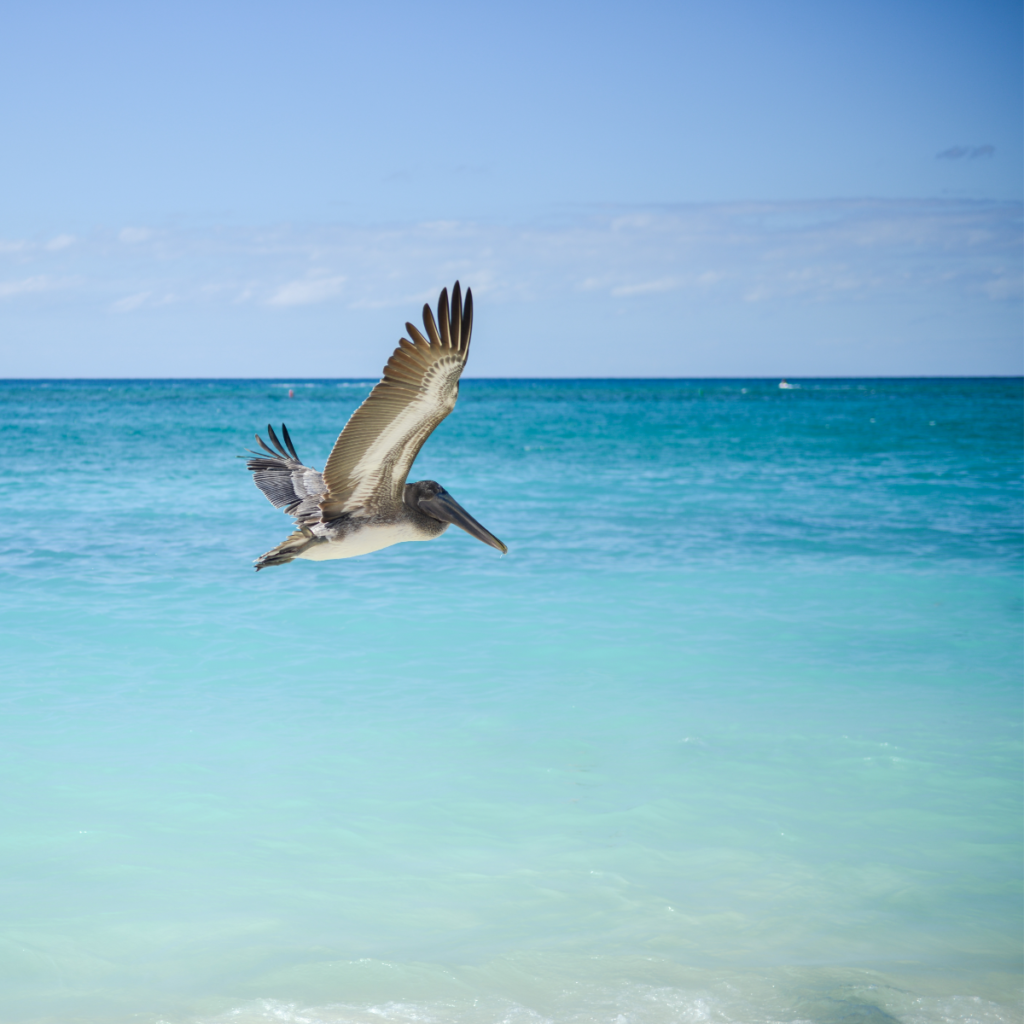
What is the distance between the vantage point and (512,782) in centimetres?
685

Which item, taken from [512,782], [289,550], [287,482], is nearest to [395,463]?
[289,550]

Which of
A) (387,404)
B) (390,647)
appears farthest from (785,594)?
(387,404)

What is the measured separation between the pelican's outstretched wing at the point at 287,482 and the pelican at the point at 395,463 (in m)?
0.30

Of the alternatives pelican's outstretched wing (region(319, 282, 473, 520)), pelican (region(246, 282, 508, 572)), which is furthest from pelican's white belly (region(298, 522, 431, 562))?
pelican's outstretched wing (region(319, 282, 473, 520))

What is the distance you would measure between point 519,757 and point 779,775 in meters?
1.76

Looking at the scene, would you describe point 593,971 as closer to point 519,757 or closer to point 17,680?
point 519,757

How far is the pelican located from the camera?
4.29 metres

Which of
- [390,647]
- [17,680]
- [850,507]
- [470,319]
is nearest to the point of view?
[470,319]

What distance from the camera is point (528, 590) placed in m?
12.0

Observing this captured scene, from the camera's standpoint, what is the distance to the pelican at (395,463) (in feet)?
14.1

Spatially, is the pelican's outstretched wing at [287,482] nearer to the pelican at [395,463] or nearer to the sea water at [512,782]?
the pelican at [395,463]

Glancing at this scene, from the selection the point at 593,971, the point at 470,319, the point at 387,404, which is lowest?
the point at 593,971

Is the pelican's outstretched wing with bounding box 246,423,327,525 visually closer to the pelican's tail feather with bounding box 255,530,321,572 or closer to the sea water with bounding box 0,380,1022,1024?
the pelican's tail feather with bounding box 255,530,321,572

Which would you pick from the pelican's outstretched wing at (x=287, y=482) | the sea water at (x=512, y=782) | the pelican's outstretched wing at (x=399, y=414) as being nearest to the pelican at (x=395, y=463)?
the pelican's outstretched wing at (x=399, y=414)
